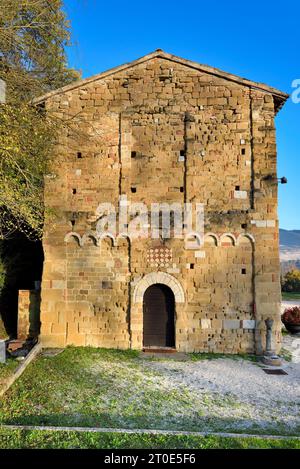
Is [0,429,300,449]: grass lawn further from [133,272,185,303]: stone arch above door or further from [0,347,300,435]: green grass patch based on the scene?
[133,272,185,303]: stone arch above door

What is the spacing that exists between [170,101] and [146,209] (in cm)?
349

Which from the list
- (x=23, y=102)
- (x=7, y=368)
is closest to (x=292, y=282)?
(x=7, y=368)

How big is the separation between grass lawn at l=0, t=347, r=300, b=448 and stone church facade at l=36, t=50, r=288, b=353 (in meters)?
1.47

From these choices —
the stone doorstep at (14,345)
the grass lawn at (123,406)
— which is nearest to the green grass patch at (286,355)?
the grass lawn at (123,406)

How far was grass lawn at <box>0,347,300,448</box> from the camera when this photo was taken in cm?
467

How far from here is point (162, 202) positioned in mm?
10078

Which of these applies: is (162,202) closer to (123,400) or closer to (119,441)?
(123,400)

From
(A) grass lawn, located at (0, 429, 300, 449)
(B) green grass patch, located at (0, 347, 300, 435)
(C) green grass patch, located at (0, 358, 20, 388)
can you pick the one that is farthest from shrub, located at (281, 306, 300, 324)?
(C) green grass patch, located at (0, 358, 20, 388)

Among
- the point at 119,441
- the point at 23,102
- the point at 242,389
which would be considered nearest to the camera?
the point at 119,441

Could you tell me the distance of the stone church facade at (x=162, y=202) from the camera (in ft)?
32.0

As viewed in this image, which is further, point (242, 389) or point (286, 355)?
point (286, 355)

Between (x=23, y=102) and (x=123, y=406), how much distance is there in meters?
7.13
